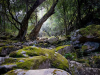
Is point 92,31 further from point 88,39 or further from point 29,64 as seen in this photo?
point 29,64

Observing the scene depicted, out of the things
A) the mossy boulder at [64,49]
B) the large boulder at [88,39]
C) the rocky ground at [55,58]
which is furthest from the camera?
the large boulder at [88,39]

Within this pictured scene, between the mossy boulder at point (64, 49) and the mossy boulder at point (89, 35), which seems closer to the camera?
the mossy boulder at point (64, 49)

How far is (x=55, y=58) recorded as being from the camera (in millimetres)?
2867

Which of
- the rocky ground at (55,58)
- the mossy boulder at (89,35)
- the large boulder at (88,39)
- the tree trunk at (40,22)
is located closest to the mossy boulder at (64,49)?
the rocky ground at (55,58)

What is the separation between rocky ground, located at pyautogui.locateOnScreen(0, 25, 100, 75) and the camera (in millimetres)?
1651

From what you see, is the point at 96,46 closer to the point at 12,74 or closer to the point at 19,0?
the point at 12,74

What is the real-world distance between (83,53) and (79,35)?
1.60 metres

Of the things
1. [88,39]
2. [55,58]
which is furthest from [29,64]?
[88,39]

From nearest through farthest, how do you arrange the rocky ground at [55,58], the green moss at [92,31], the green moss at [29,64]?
the rocky ground at [55,58]
the green moss at [29,64]
the green moss at [92,31]

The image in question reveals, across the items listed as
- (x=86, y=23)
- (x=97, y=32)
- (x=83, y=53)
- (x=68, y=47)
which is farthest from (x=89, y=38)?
(x=86, y=23)

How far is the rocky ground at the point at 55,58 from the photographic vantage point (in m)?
1.65

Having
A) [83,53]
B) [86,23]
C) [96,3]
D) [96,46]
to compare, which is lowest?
[83,53]

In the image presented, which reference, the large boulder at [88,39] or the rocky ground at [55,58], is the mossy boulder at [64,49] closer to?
the rocky ground at [55,58]

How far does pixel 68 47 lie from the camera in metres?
5.73
